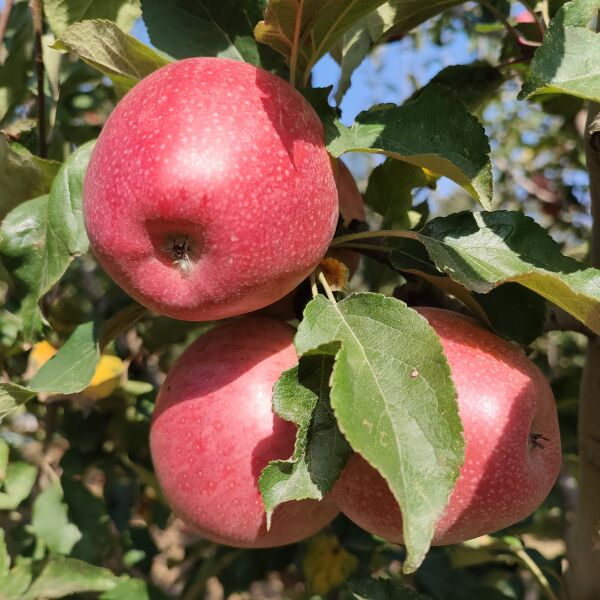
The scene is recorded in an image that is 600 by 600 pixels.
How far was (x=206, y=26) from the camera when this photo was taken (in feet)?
3.47

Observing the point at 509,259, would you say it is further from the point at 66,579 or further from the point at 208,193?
the point at 66,579

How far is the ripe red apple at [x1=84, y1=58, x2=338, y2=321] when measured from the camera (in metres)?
0.80

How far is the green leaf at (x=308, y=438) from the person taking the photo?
0.80 metres

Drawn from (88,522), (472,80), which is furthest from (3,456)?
(472,80)

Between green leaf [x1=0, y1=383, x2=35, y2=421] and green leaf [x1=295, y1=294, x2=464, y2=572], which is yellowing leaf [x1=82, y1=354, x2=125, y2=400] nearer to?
green leaf [x1=0, y1=383, x2=35, y2=421]

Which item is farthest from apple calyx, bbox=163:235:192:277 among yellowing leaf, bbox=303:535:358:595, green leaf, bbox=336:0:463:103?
yellowing leaf, bbox=303:535:358:595

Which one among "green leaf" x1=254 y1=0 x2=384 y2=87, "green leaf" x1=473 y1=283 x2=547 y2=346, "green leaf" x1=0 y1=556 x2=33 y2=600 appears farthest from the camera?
"green leaf" x1=0 y1=556 x2=33 y2=600

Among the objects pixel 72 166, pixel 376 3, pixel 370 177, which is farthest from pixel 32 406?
pixel 376 3

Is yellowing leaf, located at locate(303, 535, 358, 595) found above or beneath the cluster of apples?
beneath

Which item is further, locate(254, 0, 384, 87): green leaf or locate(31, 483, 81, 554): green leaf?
locate(31, 483, 81, 554): green leaf

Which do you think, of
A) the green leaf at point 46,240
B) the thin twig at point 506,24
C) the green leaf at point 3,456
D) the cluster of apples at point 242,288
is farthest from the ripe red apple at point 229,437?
the thin twig at point 506,24

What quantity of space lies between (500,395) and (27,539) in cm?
116

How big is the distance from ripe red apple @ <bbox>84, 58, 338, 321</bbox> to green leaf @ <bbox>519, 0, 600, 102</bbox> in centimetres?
26

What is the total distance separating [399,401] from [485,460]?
0.18 metres
